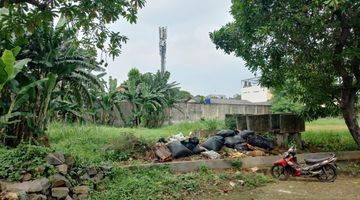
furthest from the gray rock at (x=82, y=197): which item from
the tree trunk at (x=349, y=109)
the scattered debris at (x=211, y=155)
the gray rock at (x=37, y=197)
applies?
the tree trunk at (x=349, y=109)

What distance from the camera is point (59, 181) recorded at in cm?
743

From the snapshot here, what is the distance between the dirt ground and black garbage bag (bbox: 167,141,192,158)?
6.83 feet

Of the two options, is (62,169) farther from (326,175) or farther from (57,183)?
(326,175)

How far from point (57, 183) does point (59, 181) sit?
48 millimetres

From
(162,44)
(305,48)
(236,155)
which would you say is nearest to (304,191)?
(236,155)

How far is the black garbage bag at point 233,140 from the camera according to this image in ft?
36.8

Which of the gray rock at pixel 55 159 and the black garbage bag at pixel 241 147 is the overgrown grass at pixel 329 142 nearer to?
the black garbage bag at pixel 241 147

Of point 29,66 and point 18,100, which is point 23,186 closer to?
point 18,100

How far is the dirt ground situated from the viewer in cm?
823

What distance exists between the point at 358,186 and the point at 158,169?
14.3 feet

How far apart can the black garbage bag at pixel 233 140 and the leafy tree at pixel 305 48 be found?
1674mm

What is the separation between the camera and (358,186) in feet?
30.6

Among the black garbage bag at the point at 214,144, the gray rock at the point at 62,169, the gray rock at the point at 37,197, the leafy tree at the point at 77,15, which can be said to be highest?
the leafy tree at the point at 77,15

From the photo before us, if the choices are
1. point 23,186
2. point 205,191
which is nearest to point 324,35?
point 205,191
